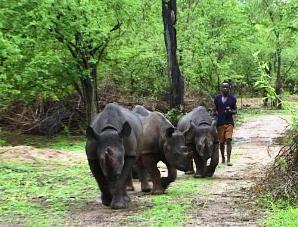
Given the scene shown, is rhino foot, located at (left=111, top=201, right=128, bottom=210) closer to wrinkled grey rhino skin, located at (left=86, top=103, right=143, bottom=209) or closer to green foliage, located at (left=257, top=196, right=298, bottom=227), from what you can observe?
wrinkled grey rhino skin, located at (left=86, top=103, right=143, bottom=209)

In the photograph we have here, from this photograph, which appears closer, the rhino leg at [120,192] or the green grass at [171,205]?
the green grass at [171,205]

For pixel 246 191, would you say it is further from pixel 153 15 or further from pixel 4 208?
pixel 153 15

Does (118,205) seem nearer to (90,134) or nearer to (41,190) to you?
(90,134)

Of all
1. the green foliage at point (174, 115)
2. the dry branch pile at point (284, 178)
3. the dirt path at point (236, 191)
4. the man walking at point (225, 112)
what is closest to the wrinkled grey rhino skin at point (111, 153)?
the dirt path at point (236, 191)

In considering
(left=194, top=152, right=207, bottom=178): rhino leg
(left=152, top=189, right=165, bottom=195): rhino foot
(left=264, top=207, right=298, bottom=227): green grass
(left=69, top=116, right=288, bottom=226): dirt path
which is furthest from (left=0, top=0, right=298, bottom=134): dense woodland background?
(left=264, top=207, right=298, bottom=227): green grass

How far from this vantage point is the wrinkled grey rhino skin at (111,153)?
9.44 m

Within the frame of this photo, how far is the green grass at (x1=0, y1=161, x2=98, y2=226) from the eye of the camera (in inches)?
364

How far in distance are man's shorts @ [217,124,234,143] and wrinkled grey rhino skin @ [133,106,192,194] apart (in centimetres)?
442

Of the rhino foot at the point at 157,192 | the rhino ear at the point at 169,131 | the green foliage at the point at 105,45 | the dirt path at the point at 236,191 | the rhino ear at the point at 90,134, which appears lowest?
the dirt path at the point at 236,191

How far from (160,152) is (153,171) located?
41cm

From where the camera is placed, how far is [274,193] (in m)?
9.75

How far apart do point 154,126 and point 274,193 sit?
291 centimetres

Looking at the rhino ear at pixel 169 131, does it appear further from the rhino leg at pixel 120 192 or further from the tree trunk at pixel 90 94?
the tree trunk at pixel 90 94

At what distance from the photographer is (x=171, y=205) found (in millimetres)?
9727
